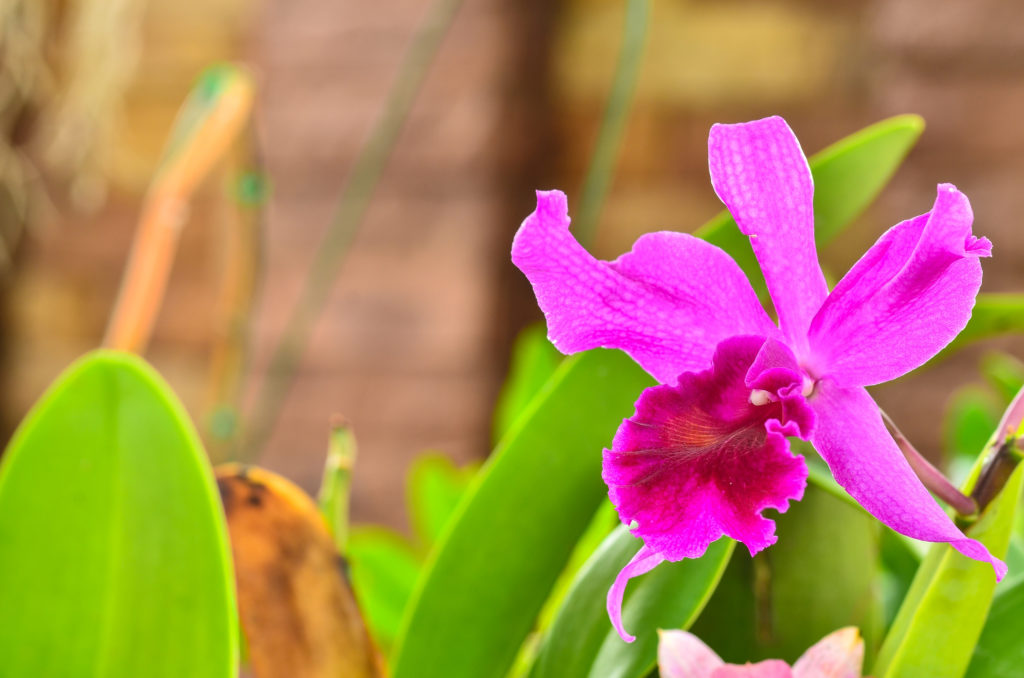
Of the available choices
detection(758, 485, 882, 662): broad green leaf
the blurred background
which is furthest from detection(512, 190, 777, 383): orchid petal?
the blurred background

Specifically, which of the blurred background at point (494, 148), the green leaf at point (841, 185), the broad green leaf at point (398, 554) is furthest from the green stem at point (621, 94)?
the blurred background at point (494, 148)

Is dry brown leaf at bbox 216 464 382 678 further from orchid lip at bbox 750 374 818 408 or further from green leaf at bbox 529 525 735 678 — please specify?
orchid lip at bbox 750 374 818 408

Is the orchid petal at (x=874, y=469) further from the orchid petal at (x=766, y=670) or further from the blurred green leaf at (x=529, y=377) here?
the blurred green leaf at (x=529, y=377)

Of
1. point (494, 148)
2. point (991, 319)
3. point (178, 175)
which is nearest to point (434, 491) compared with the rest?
point (178, 175)

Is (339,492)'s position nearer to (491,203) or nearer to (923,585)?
(923,585)

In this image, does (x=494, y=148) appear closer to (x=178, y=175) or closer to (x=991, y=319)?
(x=178, y=175)

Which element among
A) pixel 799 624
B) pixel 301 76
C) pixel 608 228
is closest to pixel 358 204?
pixel 799 624
